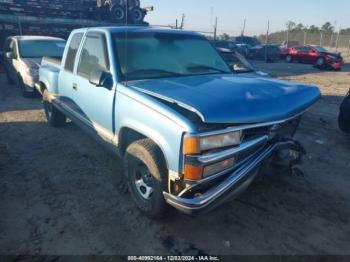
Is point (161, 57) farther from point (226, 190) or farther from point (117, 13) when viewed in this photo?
point (117, 13)

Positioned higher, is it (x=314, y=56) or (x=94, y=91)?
(x=314, y=56)

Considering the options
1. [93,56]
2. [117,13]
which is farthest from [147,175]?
[117,13]

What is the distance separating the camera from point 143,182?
130 inches

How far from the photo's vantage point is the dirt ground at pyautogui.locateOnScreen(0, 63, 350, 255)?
2969 millimetres

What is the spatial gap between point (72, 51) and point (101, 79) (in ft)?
5.45

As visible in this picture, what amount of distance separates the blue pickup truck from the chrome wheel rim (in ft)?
0.04

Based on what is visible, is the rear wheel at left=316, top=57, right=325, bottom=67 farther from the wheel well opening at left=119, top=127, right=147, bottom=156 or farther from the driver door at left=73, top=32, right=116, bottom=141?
the wheel well opening at left=119, top=127, right=147, bottom=156

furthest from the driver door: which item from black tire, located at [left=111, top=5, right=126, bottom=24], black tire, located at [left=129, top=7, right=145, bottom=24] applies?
black tire, located at [left=129, top=7, right=145, bottom=24]

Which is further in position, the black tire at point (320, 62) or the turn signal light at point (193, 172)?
the black tire at point (320, 62)

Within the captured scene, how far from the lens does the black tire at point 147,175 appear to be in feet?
9.57

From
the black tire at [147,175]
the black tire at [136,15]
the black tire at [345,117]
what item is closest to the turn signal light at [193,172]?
the black tire at [147,175]

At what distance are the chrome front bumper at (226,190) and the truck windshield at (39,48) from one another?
8.08m

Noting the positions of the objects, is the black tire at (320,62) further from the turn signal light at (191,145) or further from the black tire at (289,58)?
the turn signal light at (191,145)

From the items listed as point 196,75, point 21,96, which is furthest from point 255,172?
point 21,96
